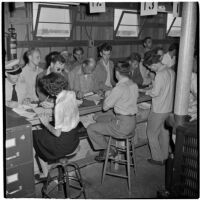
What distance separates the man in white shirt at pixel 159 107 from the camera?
4176 millimetres

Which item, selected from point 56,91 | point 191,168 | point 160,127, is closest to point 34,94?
point 56,91

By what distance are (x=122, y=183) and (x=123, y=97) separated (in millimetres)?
1289

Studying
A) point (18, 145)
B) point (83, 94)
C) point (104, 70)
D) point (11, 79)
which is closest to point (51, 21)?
point (104, 70)

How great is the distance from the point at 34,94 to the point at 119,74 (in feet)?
6.23

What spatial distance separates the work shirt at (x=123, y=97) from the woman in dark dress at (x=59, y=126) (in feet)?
2.09

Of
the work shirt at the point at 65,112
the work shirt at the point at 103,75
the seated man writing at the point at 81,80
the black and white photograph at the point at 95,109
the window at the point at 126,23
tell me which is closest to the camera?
the black and white photograph at the point at 95,109

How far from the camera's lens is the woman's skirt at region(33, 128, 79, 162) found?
127 inches

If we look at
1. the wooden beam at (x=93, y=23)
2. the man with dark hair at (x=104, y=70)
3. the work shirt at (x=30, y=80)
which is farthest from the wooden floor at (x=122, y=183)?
the wooden beam at (x=93, y=23)

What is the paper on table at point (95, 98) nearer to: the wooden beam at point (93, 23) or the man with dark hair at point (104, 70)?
the man with dark hair at point (104, 70)

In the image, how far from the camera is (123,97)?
3.69 metres

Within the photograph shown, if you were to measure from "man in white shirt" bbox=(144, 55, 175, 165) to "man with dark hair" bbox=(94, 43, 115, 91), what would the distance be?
1.42 meters

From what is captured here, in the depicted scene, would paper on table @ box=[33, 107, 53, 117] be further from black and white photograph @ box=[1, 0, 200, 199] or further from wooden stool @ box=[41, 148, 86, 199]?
wooden stool @ box=[41, 148, 86, 199]

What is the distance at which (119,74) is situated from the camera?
372cm

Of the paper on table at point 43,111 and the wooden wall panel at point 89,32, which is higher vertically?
the wooden wall panel at point 89,32
